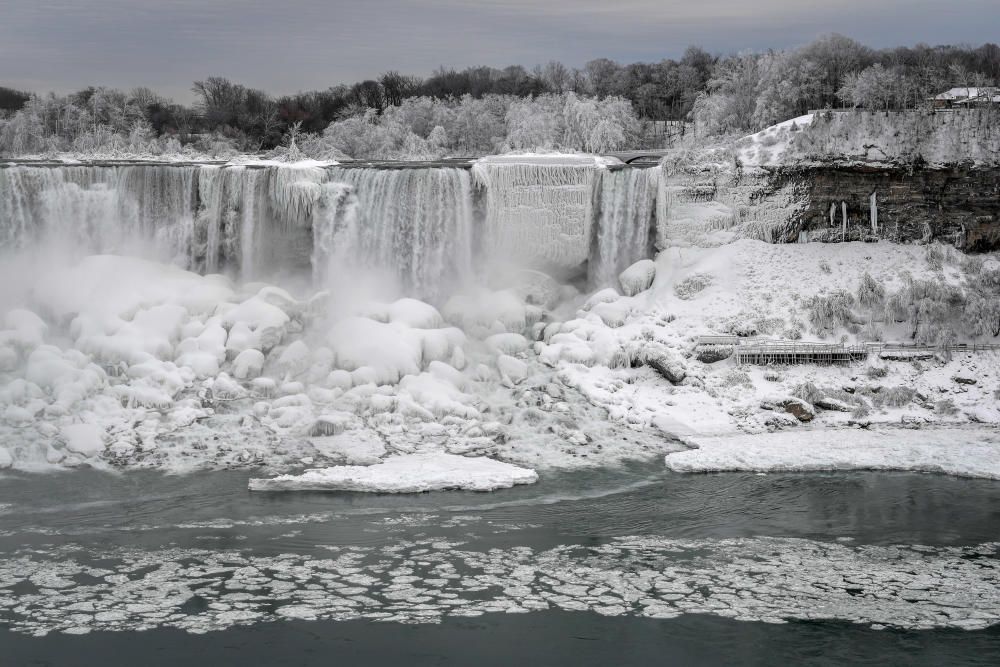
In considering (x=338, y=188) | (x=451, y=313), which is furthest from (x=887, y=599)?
(x=338, y=188)

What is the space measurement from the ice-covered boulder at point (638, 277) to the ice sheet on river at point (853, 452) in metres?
6.12

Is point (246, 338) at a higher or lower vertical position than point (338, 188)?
lower

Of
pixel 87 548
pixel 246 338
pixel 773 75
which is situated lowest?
pixel 87 548

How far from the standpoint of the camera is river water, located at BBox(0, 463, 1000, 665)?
1075 centimetres

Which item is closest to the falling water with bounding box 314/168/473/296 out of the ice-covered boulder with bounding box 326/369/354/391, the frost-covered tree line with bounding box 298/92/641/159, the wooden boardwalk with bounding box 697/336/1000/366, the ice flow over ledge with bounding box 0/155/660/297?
the ice flow over ledge with bounding box 0/155/660/297

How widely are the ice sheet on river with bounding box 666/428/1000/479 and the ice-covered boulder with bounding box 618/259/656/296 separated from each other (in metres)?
6.12

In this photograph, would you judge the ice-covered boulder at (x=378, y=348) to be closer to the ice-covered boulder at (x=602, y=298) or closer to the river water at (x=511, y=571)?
the ice-covered boulder at (x=602, y=298)

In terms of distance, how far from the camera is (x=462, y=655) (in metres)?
10.5

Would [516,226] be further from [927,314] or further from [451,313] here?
[927,314]

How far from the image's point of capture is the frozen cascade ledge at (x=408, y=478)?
52.4 ft

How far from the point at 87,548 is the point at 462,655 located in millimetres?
5838

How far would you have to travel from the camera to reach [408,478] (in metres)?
16.3

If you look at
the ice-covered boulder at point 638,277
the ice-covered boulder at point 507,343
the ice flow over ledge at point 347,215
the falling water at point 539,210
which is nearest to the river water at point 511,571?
the ice-covered boulder at point 507,343

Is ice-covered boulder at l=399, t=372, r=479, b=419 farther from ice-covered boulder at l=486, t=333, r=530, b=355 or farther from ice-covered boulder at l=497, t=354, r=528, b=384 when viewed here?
ice-covered boulder at l=486, t=333, r=530, b=355
